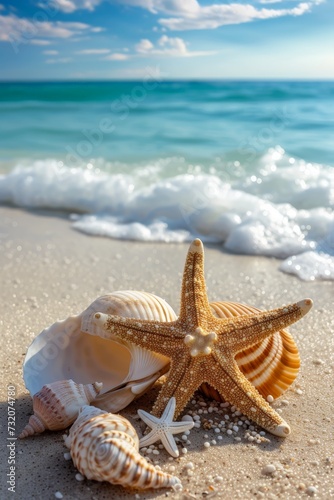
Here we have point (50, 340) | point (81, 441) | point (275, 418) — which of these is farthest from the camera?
point (50, 340)

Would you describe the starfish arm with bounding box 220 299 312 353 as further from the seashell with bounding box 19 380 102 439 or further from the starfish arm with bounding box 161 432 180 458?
the seashell with bounding box 19 380 102 439

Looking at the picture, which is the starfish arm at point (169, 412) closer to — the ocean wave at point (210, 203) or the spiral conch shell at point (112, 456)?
the spiral conch shell at point (112, 456)

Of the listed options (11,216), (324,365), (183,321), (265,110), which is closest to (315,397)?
(324,365)

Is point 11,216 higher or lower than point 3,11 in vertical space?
lower

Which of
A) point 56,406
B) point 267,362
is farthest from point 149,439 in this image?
point 267,362

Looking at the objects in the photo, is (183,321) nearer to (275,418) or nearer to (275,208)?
(275,418)

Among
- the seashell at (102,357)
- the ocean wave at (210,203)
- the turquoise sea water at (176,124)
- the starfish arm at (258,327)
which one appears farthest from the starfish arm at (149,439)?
the turquoise sea water at (176,124)
